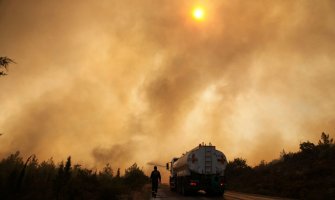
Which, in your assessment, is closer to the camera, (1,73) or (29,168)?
(1,73)

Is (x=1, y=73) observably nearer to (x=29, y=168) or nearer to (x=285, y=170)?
(x=29, y=168)

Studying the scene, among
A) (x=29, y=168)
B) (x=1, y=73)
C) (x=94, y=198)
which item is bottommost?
(x=94, y=198)

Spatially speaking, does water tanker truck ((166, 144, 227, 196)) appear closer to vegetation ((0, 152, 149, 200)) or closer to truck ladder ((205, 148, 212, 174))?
truck ladder ((205, 148, 212, 174))

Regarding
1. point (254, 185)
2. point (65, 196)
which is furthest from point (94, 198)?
point (254, 185)

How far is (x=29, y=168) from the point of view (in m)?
17.8

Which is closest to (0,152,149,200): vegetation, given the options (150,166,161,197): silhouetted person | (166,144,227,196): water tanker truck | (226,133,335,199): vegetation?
(150,166,161,197): silhouetted person

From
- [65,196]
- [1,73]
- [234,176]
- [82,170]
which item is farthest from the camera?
[234,176]

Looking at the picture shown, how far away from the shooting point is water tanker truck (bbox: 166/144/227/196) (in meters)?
25.4

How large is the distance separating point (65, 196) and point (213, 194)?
552 inches

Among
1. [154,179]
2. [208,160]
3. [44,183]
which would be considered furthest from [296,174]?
[44,183]

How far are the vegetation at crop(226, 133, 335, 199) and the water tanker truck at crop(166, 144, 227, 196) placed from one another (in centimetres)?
849

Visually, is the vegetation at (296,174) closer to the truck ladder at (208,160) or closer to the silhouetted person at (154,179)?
the truck ladder at (208,160)

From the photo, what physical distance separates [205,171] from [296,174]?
66.0 ft

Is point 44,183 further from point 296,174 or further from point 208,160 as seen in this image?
point 296,174
